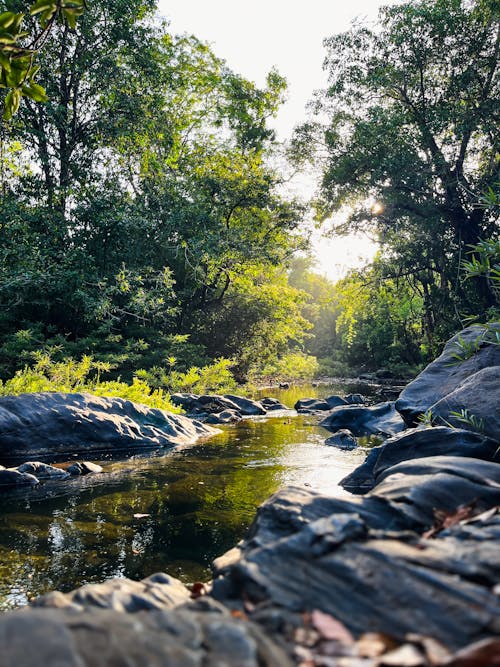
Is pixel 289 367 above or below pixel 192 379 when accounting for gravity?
above

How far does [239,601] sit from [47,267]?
1295 centimetres

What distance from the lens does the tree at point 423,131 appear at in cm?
1499

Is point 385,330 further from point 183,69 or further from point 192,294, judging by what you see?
point 183,69

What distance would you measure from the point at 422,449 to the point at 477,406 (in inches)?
28.7

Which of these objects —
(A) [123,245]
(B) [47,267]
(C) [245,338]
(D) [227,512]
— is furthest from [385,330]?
(D) [227,512]

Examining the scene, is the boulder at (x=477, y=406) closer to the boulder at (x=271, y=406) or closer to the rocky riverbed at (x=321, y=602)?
the rocky riverbed at (x=321, y=602)

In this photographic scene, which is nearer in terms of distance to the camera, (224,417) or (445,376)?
(445,376)

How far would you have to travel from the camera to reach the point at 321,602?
168cm

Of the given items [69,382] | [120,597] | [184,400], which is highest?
[69,382]

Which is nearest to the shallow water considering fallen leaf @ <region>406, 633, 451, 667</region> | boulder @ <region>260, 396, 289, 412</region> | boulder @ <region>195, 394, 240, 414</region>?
fallen leaf @ <region>406, 633, 451, 667</region>

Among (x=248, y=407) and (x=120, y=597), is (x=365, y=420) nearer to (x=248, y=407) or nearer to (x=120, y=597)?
(x=248, y=407)

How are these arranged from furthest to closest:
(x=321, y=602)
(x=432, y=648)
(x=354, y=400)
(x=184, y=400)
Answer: (x=354, y=400)
(x=184, y=400)
(x=321, y=602)
(x=432, y=648)

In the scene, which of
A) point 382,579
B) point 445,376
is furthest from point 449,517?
point 445,376

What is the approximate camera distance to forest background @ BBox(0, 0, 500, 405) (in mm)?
13555
